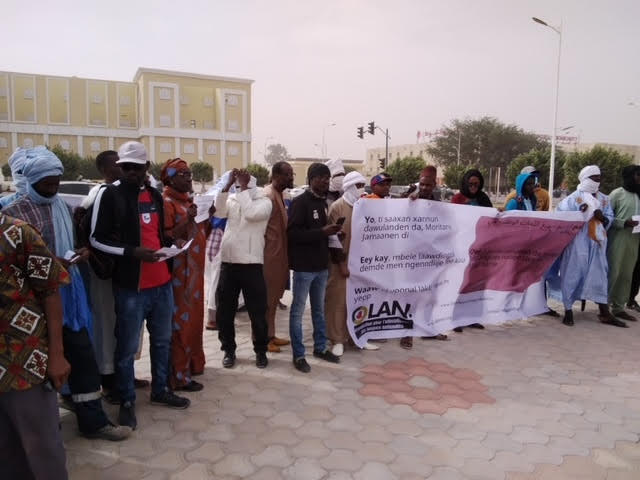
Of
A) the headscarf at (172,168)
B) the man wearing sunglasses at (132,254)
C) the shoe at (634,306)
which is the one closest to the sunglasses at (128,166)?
the man wearing sunglasses at (132,254)

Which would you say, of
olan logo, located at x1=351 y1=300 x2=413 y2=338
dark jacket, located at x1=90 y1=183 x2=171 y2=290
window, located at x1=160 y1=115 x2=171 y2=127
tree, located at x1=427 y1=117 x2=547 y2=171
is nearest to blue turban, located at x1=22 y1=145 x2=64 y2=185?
dark jacket, located at x1=90 y1=183 x2=171 y2=290

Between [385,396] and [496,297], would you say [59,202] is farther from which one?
[496,297]

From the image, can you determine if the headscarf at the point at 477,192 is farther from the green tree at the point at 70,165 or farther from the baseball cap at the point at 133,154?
the green tree at the point at 70,165

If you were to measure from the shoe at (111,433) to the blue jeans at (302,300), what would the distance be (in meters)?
1.57

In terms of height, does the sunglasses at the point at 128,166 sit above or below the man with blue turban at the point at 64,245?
above

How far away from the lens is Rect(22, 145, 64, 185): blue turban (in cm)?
253

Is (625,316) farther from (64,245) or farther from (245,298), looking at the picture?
(64,245)

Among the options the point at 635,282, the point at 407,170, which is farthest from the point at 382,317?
the point at 407,170

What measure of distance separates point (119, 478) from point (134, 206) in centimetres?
152

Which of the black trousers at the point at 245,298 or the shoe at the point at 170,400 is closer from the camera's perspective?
the shoe at the point at 170,400

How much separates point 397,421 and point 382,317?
1.61 metres

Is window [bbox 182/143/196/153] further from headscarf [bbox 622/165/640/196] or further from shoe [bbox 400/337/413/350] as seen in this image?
shoe [bbox 400/337/413/350]

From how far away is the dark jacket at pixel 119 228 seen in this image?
2.88 metres

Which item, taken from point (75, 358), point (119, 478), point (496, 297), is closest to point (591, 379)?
point (496, 297)
